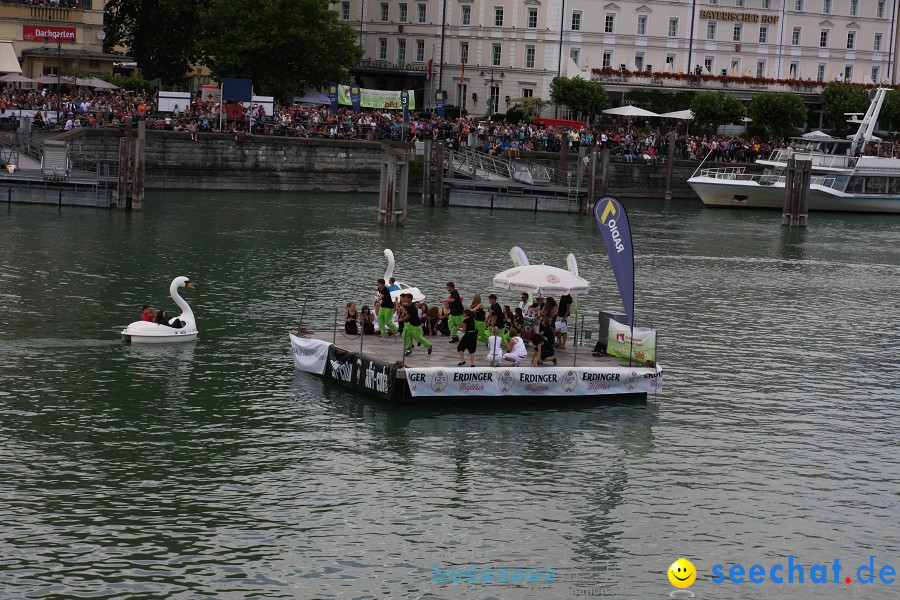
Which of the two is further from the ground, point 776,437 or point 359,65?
point 359,65

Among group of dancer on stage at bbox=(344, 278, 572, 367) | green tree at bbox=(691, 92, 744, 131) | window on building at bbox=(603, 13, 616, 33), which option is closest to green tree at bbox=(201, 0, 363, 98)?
green tree at bbox=(691, 92, 744, 131)

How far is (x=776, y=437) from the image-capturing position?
89.9 ft

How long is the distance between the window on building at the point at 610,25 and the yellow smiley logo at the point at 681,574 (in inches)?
3293

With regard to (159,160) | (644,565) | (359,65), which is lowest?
(644,565)

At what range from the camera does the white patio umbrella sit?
30.2m

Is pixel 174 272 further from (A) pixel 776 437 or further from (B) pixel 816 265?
(B) pixel 816 265

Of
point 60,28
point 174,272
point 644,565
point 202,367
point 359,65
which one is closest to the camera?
point 644,565

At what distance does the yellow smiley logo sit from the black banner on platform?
31.8 feet

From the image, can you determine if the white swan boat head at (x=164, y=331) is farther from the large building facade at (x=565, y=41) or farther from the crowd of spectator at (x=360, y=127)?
the large building facade at (x=565, y=41)

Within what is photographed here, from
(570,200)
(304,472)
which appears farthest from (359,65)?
(304,472)

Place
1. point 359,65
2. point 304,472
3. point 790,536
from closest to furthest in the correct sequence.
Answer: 1. point 790,536
2. point 304,472
3. point 359,65

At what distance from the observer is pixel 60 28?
78.2m

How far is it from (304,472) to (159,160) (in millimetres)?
47033

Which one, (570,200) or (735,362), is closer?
(735,362)
